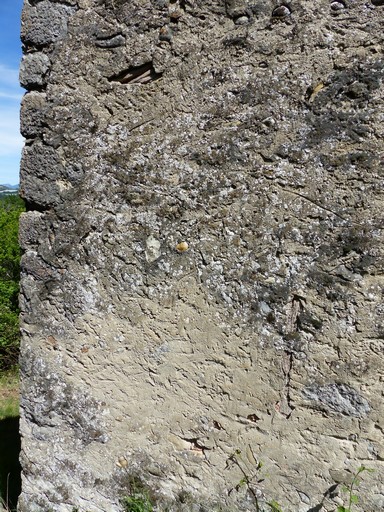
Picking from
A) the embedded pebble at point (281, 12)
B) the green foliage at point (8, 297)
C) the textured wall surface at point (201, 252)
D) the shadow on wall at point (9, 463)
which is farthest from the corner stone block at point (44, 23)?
the green foliage at point (8, 297)

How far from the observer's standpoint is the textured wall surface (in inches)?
73.6

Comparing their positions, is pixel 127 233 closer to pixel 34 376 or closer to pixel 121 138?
pixel 121 138

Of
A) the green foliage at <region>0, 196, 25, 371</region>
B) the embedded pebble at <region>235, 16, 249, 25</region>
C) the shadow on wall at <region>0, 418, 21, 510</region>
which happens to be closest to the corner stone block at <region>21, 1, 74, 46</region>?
the embedded pebble at <region>235, 16, 249, 25</region>

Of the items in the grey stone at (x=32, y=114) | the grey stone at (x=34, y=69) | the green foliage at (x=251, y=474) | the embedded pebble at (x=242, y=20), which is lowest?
the green foliage at (x=251, y=474)

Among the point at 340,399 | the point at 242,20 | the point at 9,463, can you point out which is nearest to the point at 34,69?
the point at 242,20

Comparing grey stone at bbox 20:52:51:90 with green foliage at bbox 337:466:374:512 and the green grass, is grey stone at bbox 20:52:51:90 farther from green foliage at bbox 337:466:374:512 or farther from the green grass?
green foliage at bbox 337:466:374:512

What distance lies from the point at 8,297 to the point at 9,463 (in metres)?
2.72

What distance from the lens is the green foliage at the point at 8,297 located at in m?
5.34

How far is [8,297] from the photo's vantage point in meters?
5.54

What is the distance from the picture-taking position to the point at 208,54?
2.02 metres

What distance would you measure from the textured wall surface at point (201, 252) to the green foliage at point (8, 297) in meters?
3.15

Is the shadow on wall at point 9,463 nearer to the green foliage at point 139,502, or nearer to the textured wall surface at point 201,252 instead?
the textured wall surface at point 201,252

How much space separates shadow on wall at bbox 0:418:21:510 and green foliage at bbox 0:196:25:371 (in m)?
1.37

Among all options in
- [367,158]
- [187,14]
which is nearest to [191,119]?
[187,14]
